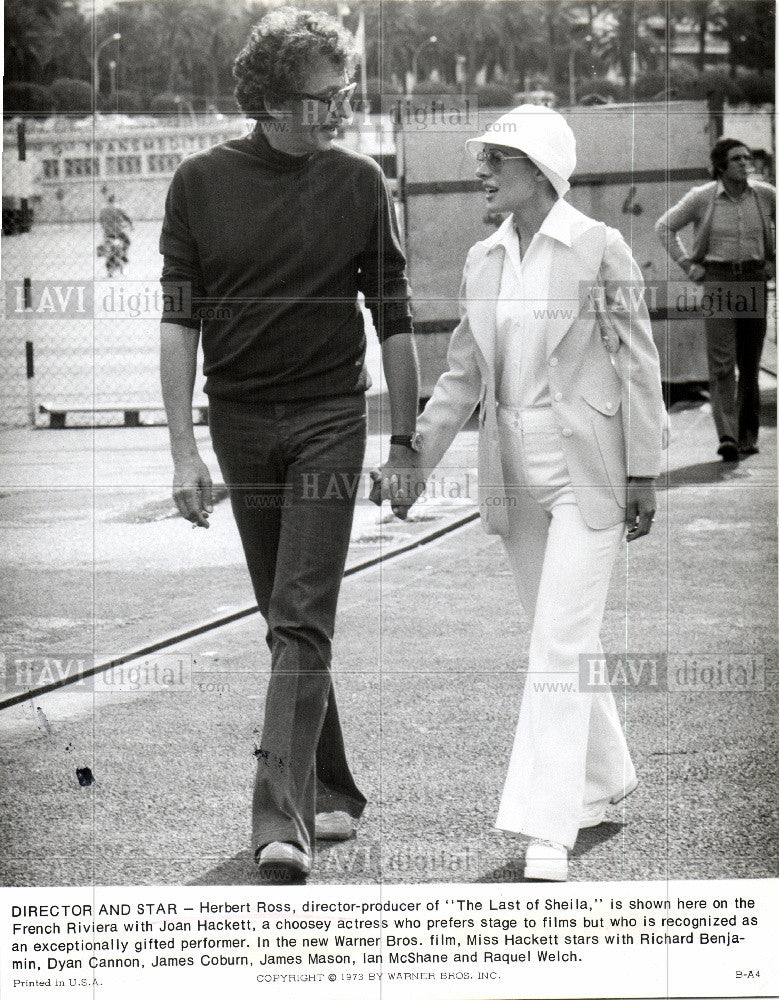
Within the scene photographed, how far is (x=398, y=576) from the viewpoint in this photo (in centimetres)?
733

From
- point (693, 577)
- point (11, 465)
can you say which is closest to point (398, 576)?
point (693, 577)

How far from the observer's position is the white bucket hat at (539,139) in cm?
408

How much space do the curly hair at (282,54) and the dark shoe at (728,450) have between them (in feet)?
18.7

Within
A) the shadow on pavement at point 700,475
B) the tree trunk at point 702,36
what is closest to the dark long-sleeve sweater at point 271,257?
the tree trunk at point 702,36

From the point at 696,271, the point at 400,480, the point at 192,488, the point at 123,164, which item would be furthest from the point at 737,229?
the point at 192,488

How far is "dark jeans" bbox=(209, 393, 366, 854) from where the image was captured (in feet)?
13.2

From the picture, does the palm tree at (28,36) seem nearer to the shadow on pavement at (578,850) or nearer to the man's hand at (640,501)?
the man's hand at (640,501)

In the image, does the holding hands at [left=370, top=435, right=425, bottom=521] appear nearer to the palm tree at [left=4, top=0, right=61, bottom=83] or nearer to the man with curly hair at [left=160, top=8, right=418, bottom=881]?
the man with curly hair at [left=160, top=8, right=418, bottom=881]

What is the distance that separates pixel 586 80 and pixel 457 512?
3713 mm

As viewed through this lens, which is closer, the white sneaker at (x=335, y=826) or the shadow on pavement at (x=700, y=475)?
the white sneaker at (x=335, y=826)


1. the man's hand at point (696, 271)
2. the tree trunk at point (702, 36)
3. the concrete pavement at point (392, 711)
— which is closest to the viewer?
the concrete pavement at point (392, 711)

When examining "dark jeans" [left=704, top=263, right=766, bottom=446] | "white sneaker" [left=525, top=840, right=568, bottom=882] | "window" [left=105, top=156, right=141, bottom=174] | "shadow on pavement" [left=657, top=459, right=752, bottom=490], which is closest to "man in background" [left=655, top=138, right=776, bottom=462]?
"dark jeans" [left=704, top=263, right=766, bottom=446]

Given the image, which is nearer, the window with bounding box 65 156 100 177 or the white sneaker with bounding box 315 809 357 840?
the white sneaker with bounding box 315 809 357 840

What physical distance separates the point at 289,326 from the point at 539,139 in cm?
79
